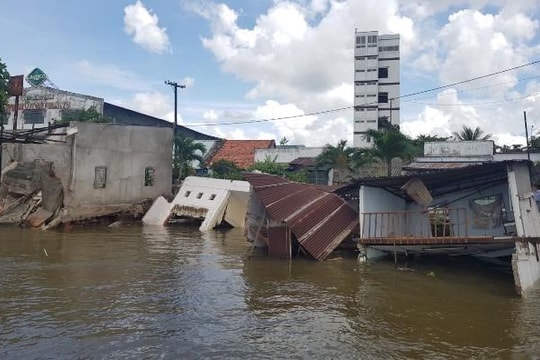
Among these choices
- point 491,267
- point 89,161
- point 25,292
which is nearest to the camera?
point 25,292

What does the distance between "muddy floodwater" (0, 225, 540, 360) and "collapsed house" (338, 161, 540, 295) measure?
69 centimetres

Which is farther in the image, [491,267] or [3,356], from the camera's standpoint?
[491,267]

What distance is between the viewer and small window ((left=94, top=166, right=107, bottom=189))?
75.5 ft

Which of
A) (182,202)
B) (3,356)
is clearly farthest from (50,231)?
(3,356)

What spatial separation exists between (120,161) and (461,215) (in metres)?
16.8

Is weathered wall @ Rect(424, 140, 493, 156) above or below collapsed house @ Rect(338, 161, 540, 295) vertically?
above

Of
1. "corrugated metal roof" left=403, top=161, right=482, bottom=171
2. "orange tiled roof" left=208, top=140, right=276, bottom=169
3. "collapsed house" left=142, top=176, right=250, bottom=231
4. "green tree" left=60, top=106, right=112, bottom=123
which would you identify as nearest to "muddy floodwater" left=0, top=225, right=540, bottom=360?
"collapsed house" left=142, top=176, right=250, bottom=231

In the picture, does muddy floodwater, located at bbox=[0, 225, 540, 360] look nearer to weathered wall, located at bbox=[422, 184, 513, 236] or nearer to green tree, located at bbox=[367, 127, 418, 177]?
weathered wall, located at bbox=[422, 184, 513, 236]

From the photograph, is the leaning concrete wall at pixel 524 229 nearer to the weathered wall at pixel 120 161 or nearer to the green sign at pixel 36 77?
the weathered wall at pixel 120 161

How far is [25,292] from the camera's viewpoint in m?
9.59

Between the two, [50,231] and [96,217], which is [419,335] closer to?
[50,231]

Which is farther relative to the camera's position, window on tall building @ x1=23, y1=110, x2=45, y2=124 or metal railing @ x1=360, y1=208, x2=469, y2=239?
window on tall building @ x1=23, y1=110, x2=45, y2=124

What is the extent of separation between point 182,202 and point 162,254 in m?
9.11

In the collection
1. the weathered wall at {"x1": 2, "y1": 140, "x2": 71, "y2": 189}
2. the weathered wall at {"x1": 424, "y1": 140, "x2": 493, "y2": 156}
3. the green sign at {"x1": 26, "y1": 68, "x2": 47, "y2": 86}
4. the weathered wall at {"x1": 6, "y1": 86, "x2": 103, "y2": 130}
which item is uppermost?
the green sign at {"x1": 26, "y1": 68, "x2": 47, "y2": 86}
